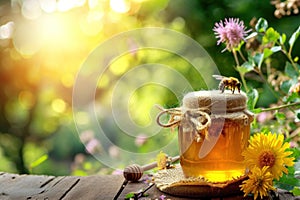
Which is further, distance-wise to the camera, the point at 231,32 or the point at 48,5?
the point at 48,5

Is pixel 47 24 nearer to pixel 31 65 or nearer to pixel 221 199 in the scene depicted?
pixel 31 65

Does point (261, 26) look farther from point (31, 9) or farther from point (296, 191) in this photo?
point (31, 9)

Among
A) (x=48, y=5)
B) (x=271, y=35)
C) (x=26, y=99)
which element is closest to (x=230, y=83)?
(x=271, y=35)

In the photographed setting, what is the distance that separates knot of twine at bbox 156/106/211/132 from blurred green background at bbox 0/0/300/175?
855 millimetres

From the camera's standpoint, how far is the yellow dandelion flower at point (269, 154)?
2.86 feet

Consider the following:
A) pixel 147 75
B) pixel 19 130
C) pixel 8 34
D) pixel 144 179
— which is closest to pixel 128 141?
pixel 147 75

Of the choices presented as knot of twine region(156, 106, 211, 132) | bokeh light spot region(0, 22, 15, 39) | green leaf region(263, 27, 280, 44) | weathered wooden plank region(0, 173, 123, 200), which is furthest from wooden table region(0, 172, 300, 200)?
bokeh light spot region(0, 22, 15, 39)

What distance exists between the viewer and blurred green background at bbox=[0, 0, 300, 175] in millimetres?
1852

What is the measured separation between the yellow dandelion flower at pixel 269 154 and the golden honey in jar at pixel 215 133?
3 centimetres

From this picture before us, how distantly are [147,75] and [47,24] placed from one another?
0.40m

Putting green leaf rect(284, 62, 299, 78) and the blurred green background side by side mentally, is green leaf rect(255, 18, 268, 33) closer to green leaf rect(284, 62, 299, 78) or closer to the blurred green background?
green leaf rect(284, 62, 299, 78)

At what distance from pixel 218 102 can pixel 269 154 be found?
12 centimetres

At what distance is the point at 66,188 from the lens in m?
1.01

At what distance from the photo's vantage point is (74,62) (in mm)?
1961
